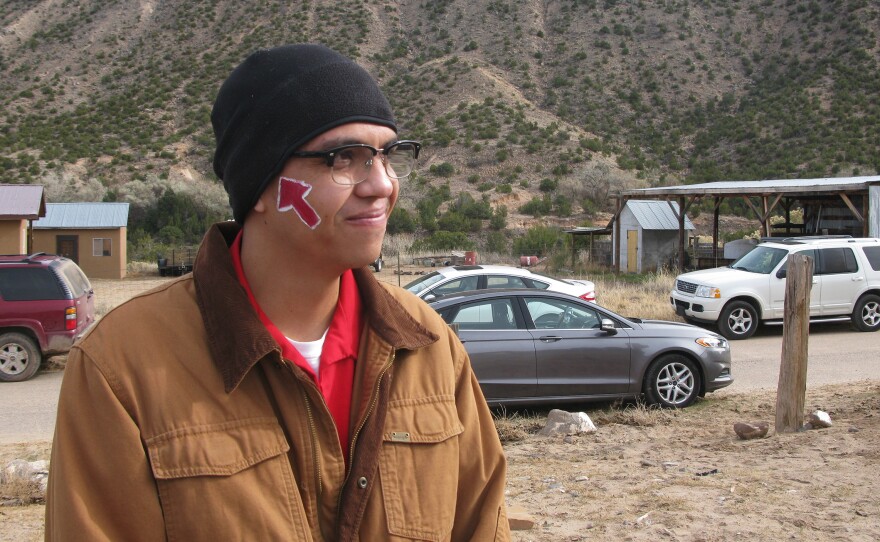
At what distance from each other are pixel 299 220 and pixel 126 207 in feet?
112

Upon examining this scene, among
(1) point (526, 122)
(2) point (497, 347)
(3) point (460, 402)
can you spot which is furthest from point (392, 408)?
(1) point (526, 122)

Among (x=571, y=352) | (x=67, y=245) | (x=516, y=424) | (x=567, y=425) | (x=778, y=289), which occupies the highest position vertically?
(x=778, y=289)

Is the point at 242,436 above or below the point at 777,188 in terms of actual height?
below

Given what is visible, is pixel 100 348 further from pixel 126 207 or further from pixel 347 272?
pixel 126 207

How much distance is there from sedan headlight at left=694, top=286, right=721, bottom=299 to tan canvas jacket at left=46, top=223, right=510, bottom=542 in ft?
44.5

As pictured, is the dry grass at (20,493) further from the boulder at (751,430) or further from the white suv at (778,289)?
the white suv at (778,289)

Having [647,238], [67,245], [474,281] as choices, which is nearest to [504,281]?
[474,281]

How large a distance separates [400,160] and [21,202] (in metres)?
23.5

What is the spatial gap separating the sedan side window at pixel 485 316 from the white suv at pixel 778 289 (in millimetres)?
6861

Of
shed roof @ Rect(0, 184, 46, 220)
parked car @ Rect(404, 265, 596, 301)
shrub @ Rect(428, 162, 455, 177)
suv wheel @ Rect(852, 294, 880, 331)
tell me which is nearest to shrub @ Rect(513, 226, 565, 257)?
shrub @ Rect(428, 162, 455, 177)

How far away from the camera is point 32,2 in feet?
204

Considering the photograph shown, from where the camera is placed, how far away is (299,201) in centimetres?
171

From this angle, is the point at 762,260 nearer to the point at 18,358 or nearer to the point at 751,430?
the point at 751,430

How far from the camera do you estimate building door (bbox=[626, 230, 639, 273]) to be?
28734 millimetres
